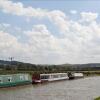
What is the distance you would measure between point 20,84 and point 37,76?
31.6 feet

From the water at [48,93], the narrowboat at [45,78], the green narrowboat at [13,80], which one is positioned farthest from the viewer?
the narrowboat at [45,78]

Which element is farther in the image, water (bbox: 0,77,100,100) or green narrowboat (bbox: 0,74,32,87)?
green narrowboat (bbox: 0,74,32,87)

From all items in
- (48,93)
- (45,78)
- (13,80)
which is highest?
(45,78)

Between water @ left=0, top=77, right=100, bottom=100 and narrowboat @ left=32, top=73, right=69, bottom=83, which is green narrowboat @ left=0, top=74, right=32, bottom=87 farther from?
narrowboat @ left=32, top=73, right=69, bottom=83

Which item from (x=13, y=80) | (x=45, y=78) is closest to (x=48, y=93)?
(x=13, y=80)

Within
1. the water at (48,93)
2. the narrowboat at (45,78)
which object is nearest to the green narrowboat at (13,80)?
the water at (48,93)

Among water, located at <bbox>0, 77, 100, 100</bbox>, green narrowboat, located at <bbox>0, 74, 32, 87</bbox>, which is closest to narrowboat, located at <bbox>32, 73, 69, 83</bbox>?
green narrowboat, located at <bbox>0, 74, 32, 87</bbox>

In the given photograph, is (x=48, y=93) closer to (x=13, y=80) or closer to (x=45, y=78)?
(x=13, y=80)

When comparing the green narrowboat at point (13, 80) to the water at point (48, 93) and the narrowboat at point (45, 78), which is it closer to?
the water at point (48, 93)

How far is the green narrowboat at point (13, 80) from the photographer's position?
49769mm

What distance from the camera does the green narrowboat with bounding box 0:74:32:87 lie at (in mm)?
49769

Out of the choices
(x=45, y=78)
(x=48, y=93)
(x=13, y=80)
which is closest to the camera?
(x=48, y=93)

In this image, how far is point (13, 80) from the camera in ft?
172

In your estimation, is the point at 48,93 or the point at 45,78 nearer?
the point at 48,93
